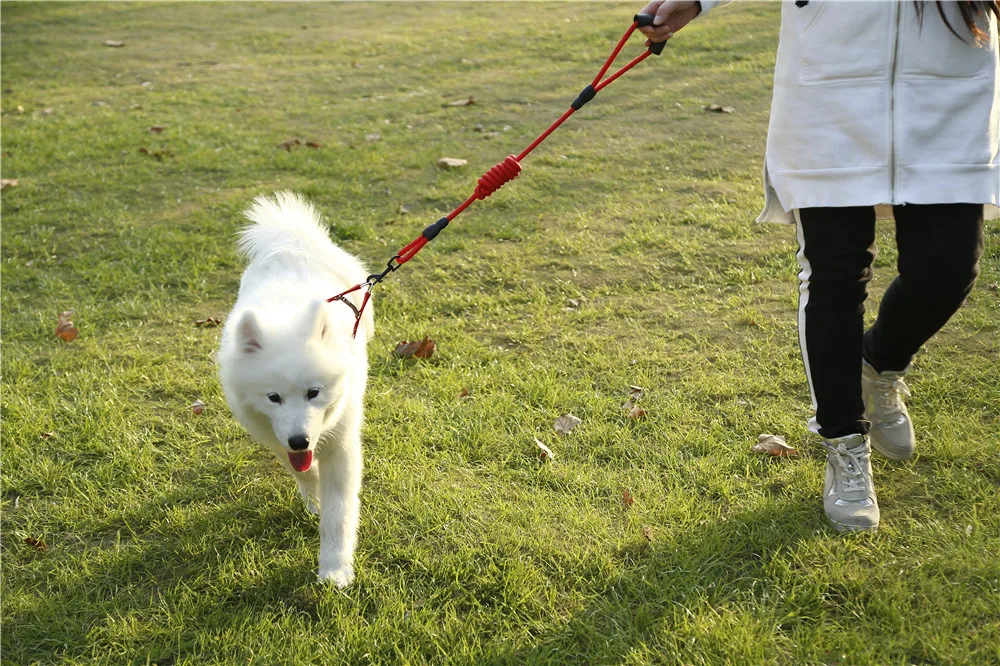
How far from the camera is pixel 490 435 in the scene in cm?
321

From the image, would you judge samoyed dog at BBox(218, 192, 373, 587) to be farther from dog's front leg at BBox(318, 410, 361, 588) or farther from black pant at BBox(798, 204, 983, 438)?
black pant at BBox(798, 204, 983, 438)

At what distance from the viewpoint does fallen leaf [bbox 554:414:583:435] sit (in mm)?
3266

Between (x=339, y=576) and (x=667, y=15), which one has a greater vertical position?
(x=667, y=15)

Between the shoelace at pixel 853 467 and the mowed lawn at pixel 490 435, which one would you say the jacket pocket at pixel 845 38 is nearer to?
the shoelace at pixel 853 467

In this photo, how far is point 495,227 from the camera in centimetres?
532

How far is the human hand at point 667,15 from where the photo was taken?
2430 millimetres

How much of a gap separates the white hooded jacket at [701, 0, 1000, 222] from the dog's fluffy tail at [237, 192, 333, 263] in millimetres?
1901

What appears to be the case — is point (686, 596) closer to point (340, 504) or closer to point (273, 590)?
point (340, 504)

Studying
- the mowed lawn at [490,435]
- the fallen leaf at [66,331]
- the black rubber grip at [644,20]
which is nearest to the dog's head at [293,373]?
the mowed lawn at [490,435]

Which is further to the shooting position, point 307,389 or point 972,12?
point 307,389

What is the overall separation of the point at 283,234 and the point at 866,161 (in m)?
2.12

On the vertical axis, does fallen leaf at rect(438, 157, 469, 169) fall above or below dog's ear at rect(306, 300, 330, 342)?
below

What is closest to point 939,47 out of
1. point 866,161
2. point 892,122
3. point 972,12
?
point 972,12

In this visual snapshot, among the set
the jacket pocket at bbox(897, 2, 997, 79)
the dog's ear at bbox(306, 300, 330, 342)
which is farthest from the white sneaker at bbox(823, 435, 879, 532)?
the dog's ear at bbox(306, 300, 330, 342)
